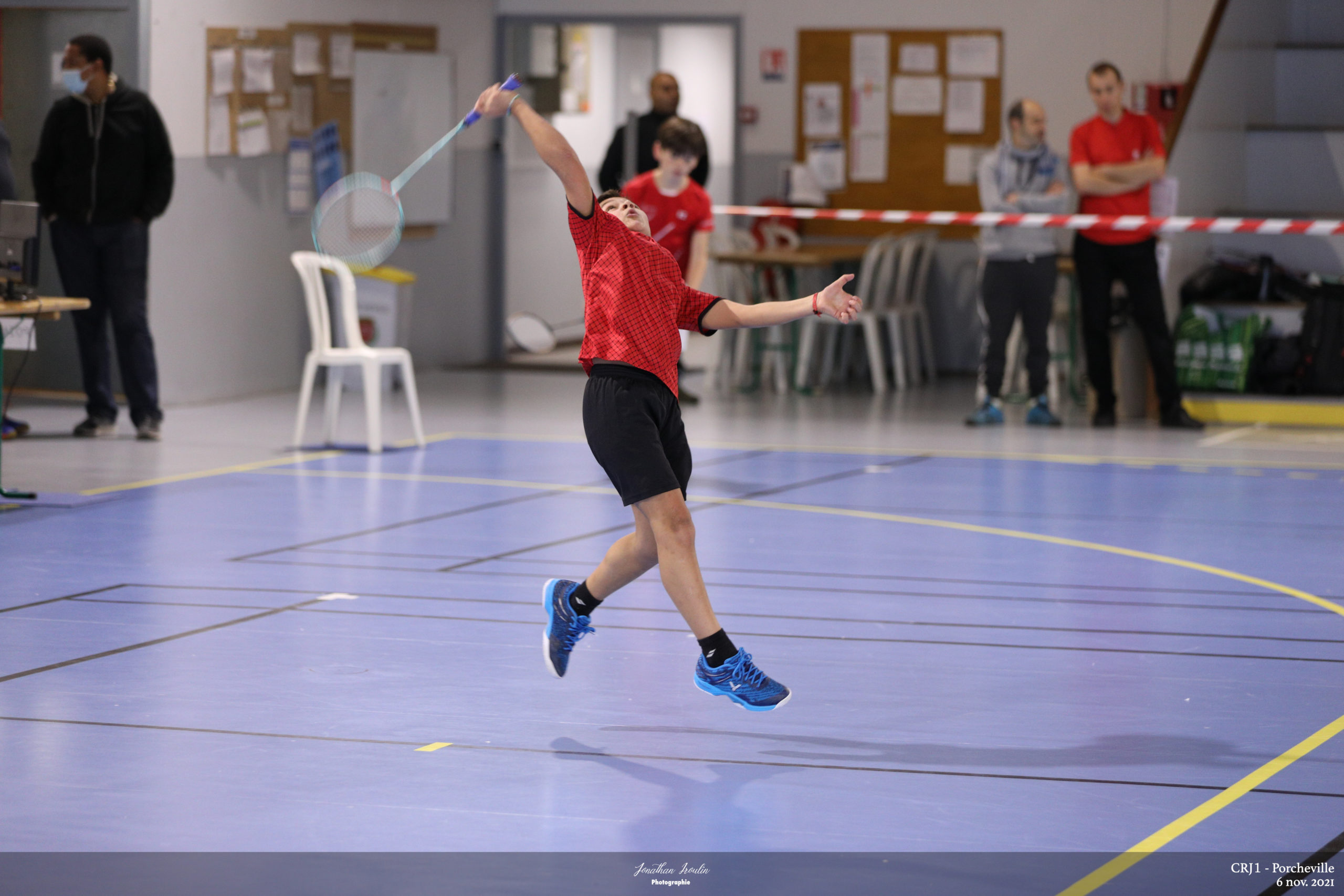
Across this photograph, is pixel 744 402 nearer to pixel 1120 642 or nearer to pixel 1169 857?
pixel 1120 642

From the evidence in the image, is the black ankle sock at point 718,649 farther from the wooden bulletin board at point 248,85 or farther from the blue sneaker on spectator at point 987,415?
the wooden bulletin board at point 248,85

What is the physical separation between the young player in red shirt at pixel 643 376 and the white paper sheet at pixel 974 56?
1102 cm

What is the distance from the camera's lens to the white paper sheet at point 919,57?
1548cm

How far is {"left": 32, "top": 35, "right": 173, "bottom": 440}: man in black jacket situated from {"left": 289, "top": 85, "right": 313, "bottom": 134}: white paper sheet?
10.4ft

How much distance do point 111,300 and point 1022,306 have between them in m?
5.71

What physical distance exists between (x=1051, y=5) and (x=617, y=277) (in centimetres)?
1145

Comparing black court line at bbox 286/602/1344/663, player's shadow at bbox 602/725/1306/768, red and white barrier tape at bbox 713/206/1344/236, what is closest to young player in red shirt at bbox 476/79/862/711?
player's shadow at bbox 602/725/1306/768

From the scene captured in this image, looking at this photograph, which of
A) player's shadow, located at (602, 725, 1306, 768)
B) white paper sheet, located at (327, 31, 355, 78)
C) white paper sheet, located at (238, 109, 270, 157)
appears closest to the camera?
player's shadow, located at (602, 725, 1306, 768)

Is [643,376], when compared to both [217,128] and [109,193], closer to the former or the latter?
[109,193]

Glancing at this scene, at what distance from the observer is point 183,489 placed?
896 cm

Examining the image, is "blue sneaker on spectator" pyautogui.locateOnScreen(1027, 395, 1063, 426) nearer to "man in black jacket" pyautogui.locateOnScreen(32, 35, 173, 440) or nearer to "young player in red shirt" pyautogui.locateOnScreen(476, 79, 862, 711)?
"man in black jacket" pyautogui.locateOnScreen(32, 35, 173, 440)

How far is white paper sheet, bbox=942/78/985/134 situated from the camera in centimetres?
1544

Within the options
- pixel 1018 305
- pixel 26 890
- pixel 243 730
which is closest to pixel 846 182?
pixel 1018 305

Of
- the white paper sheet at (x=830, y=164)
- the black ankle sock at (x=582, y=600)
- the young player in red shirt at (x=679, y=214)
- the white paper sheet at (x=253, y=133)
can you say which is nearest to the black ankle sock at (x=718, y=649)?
the black ankle sock at (x=582, y=600)
